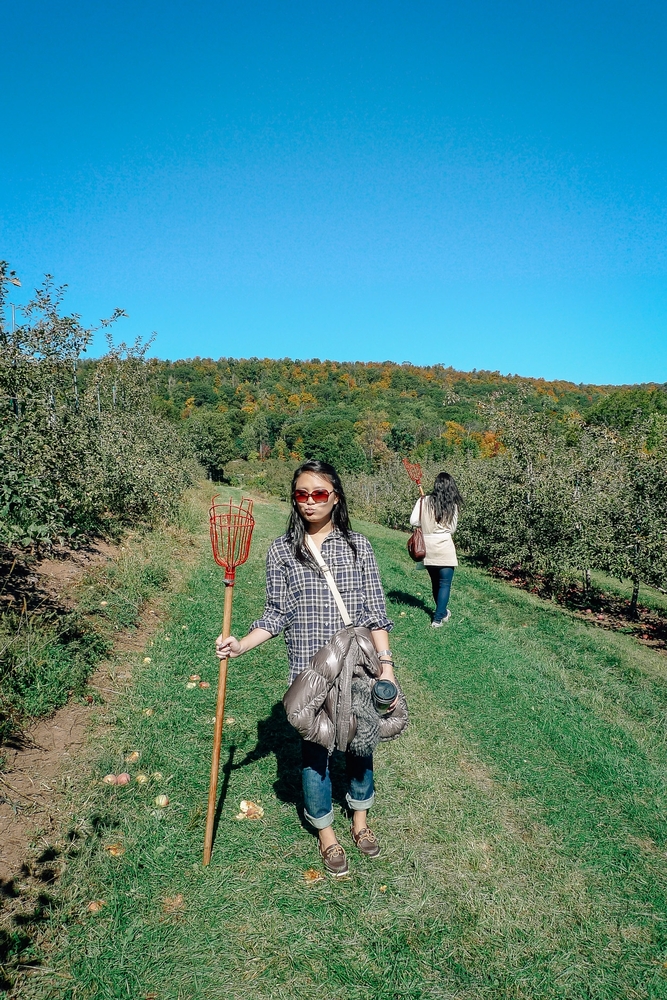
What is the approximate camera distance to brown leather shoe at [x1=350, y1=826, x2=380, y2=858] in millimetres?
2996

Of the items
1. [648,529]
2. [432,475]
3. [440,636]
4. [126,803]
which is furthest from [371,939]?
[432,475]

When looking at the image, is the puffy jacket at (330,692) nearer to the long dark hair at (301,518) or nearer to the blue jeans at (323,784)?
the blue jeans at (323,784)

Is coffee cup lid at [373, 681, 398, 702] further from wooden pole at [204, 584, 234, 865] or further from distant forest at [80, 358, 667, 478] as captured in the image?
distant forest at [80, 358, 667, 478]

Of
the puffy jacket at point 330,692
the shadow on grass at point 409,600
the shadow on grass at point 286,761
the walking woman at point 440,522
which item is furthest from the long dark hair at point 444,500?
the puffy jacket at point 330,692

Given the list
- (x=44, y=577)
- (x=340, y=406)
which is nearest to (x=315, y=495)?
(x=44, y=577)

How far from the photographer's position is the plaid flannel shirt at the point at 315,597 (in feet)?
8.97

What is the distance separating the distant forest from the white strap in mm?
34974

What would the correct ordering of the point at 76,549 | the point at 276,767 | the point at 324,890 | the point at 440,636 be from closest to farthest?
the point at 324,890 < the point at 276,767 < the point at 440,636 < the point at 76,549

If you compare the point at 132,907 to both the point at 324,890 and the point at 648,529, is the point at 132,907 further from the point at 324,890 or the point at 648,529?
the point at 648,529

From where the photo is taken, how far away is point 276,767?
3773 mm

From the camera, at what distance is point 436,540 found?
21.0 feet

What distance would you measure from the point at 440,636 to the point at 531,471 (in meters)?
7.17

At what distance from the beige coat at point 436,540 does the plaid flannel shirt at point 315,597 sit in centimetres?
362

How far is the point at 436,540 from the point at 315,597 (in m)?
3.89
